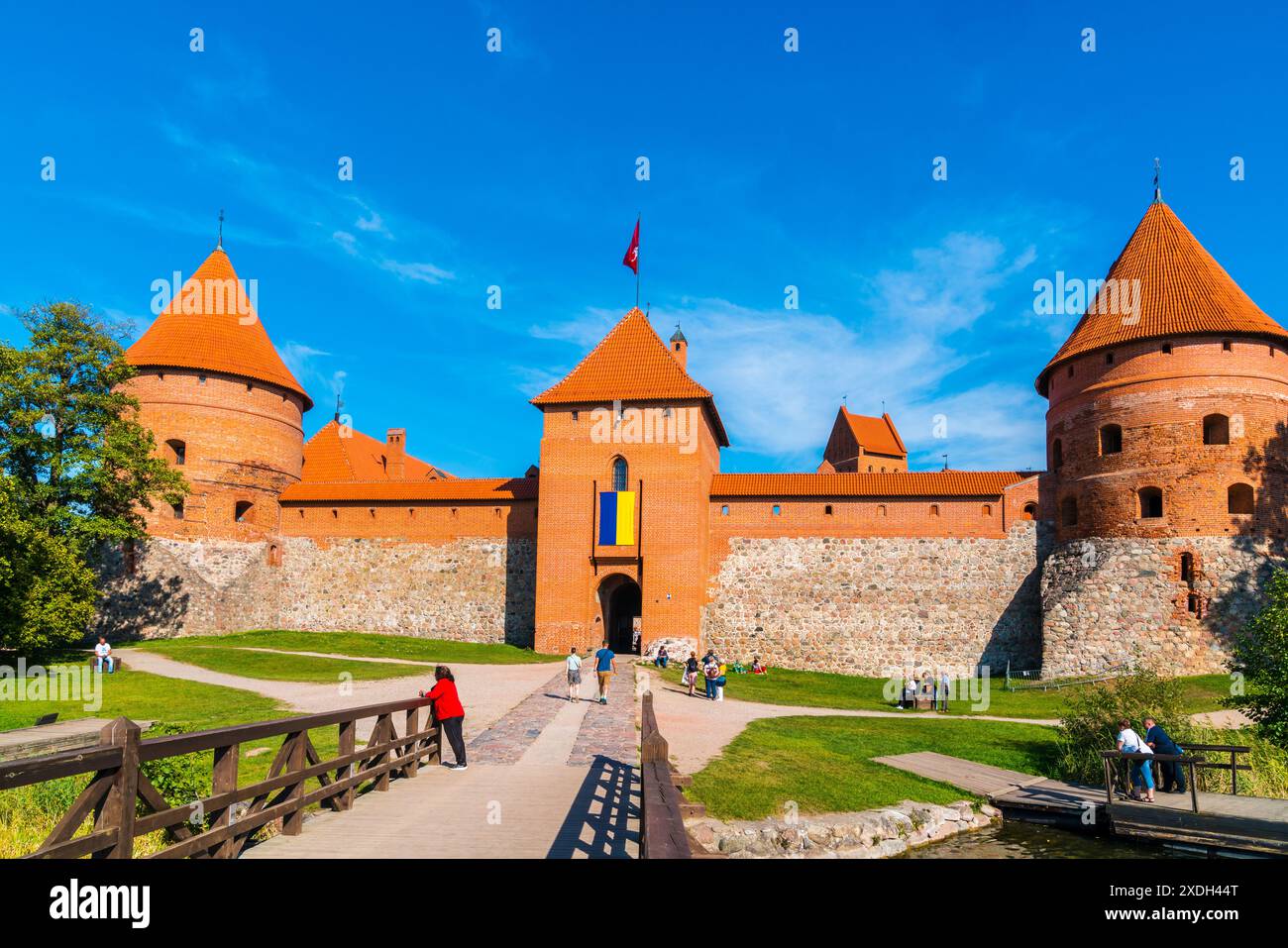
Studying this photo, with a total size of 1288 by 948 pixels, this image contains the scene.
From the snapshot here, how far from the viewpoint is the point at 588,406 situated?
27.3 metres

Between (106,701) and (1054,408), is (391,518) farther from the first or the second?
(1054,408)

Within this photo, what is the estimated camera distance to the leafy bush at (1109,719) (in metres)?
12.7

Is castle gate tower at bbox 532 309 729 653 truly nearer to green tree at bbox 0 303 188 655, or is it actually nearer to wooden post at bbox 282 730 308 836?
green tree at bbox 0 303 188 655

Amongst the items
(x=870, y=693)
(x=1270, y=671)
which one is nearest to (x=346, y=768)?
(x=1270, y=671)

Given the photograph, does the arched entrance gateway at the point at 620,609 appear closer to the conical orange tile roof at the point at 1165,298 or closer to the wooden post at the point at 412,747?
the conical orange tile roof at the point at 1165,298

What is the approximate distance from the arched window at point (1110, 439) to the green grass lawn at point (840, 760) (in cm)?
1175

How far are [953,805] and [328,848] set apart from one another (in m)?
8.19

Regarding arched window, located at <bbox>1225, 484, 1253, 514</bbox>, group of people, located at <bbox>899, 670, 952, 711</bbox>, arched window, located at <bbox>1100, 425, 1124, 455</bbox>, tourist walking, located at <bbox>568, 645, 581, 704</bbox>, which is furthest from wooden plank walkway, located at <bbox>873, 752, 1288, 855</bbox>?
arched window, located at <bbox>1100, 425, 1124, 455</bbox>

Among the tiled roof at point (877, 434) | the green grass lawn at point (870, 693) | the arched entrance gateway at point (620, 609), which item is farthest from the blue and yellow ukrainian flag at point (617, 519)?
the tiled roof at point (877, 434)

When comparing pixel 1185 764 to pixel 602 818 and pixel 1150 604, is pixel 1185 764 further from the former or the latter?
pixel 1150 604

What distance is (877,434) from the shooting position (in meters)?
55.8

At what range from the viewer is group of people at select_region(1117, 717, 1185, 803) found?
36.0 feet
